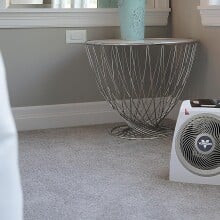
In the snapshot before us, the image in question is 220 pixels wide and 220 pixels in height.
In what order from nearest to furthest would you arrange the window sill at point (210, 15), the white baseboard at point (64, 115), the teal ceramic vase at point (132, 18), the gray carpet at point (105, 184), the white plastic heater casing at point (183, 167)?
the gray carpet at point (105, 184)
the white plastic heater casing at point (183, 167)
the window sill at point (210, 15)
the teal ceramic vase at point (132, 18)
the white baseboard at point (64, 115)

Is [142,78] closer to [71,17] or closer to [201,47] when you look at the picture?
[201,47]

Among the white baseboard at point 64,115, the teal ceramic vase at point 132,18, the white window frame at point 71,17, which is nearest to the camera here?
the teal ceramic vase at point 132,18

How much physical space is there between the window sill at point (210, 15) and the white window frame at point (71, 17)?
1.55 ft

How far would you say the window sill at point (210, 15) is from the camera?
2670 mm

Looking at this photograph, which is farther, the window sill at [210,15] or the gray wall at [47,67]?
the gray wall at [47,67]

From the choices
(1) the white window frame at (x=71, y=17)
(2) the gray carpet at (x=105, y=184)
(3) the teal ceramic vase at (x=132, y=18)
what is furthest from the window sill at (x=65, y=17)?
(2) the gray carpet at (x=105, y=184)

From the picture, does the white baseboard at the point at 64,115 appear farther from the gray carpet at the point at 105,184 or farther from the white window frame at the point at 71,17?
the white window frame at the point at 71,17

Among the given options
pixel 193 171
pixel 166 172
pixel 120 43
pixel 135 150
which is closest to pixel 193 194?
pixel 193 171

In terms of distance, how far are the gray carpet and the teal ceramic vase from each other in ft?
2.19

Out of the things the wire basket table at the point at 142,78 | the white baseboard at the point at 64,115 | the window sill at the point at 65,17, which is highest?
the window sill at the point at 65,17

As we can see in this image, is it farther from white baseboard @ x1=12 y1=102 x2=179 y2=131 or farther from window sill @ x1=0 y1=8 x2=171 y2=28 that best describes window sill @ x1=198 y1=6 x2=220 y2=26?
white baseboard @ x1=12 y1=102 x2=179 y2=131

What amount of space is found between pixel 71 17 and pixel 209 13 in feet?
2.99

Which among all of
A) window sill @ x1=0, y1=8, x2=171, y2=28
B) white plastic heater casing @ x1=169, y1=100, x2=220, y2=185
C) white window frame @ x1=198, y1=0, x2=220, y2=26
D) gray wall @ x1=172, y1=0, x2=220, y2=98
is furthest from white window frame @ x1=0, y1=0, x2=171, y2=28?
white plastic heater casing @ x1=169, y1=100, x2=220, y2=185

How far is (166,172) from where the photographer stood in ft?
6.91
